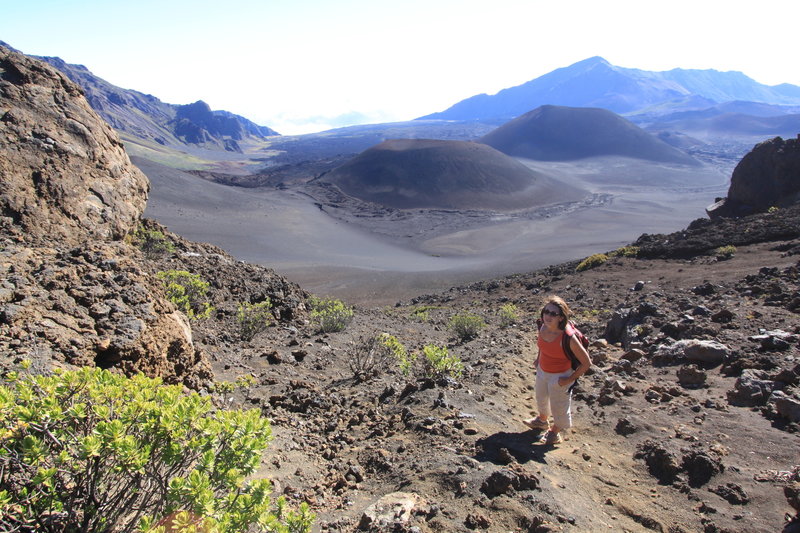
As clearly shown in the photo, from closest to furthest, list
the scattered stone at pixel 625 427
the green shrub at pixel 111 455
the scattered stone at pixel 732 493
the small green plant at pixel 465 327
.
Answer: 1. the green shrub at pixel 111 455
2. the scattered stone at pixel 732 493
3. the scattered stone at pixel 625 427
4. the small green plant at pixel 465 327

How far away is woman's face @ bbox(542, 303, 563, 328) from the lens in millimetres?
3227

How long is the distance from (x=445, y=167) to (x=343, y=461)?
47621 mm

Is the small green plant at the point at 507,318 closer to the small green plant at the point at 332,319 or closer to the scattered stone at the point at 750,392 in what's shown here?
the small green plant at the point at 332,319

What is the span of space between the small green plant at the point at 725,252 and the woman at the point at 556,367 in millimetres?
11022

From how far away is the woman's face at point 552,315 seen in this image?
3227 mm

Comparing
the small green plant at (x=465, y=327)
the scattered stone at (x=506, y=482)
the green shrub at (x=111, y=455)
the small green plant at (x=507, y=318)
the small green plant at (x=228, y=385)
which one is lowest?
the small green plant at (x=507, y=318)

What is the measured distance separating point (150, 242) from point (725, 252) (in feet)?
42.9

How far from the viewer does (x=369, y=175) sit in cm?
4872

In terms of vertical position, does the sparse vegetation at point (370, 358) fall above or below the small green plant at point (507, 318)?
above

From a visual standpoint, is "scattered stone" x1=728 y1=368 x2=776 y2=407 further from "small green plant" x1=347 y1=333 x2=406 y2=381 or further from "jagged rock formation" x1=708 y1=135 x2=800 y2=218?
"jagged rock formation" x1=708 y1=135 x2=800 y2=218

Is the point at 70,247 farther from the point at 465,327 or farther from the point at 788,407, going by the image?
the point at 788,407

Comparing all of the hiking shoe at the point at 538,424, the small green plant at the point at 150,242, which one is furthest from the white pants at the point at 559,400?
the small green plant at the point at 150,242

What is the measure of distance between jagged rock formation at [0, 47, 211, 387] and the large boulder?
12 millimetres

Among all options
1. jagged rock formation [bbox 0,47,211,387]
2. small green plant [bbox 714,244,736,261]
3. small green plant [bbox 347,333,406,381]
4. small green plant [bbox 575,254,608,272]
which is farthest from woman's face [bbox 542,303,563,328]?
small green plant [bbox 575,254,608,272]
